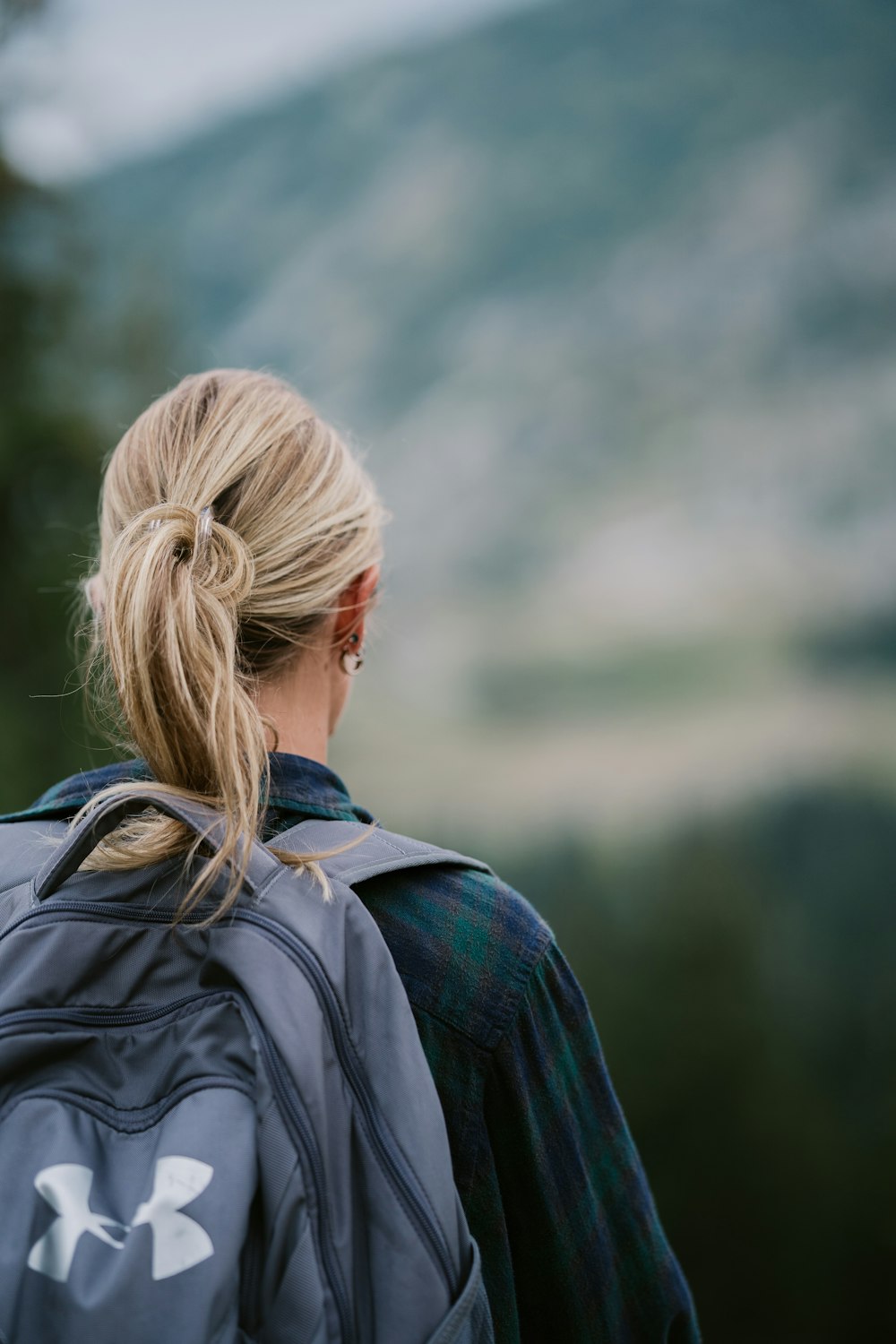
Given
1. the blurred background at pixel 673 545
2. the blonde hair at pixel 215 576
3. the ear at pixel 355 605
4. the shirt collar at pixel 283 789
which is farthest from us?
the blurred background at pixel 673 545

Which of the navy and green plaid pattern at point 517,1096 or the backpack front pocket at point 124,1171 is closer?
the backpack front pocket at point 124,1171

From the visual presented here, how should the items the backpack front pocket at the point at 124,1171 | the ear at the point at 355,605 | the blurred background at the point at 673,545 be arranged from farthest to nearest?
1. the blurred background at the point at 673,545
2. the ear at the point at 355,605
3. the backpack front pocket at the point at 124,1171

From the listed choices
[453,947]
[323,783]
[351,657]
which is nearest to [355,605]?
[351,657]

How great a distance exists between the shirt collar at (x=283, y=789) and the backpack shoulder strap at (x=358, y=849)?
1.4 inches

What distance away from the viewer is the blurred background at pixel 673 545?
185 inches

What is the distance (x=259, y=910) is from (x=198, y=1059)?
3.8 inches

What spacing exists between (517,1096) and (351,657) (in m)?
0.40

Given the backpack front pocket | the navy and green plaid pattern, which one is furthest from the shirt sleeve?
the backpack front pocket

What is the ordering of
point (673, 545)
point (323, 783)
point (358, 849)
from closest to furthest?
point (358, 849), point (323, 783), point (673, 545)

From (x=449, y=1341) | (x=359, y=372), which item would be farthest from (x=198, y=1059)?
(x=359, y=372)

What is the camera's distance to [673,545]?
506 cm

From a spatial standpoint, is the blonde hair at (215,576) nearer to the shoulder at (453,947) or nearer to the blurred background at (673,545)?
the shoulder at (453,947)

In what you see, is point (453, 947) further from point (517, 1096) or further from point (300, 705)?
point (300, 705)

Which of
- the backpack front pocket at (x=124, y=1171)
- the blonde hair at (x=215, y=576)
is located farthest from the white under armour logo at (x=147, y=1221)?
the blonde hair at (x=215, y=576)
